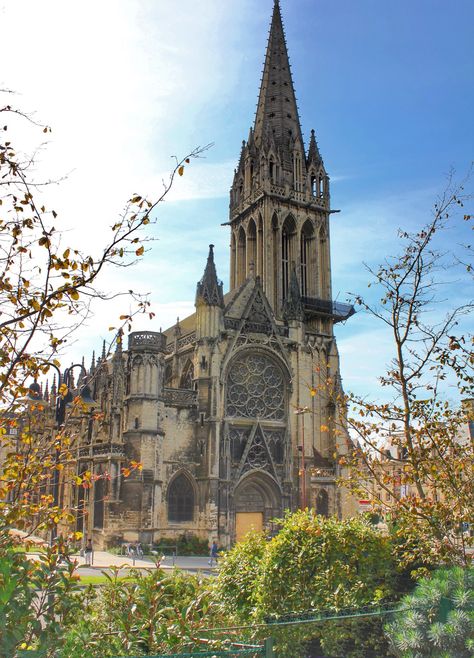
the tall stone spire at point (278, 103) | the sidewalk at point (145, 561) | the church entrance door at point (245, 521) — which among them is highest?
the tall stone spire at point (278, 103)

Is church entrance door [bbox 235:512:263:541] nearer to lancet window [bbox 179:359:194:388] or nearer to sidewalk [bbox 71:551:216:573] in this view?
sidewalk [bbox 71:551:216:573]

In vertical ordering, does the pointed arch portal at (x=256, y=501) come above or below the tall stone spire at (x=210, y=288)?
below

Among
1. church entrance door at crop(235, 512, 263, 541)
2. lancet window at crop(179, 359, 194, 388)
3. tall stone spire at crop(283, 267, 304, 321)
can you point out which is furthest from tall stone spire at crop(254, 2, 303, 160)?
church entrance door at crop(235, 512, 263, 541)

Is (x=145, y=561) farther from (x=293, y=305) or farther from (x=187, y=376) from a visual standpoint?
(x=293, y=305)

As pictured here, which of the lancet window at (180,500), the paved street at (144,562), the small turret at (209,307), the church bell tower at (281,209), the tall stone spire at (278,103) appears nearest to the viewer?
the paved street at (144,562)

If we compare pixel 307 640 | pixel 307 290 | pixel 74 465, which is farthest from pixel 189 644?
pixel 307 290

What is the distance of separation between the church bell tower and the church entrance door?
14.2 metres

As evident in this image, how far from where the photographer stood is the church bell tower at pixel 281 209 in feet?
156

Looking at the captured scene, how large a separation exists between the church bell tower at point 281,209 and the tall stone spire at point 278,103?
0.08 m

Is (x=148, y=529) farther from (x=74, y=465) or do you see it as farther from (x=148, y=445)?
(x=74, y=465)

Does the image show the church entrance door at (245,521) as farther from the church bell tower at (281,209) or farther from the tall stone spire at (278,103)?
the tall stone spire at (278,103)

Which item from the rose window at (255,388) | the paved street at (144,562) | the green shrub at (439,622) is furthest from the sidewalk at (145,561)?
the green shrub at (439,622)

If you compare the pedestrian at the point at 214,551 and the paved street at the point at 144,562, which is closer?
the paved street at the point at 144,562

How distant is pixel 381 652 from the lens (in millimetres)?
10297
